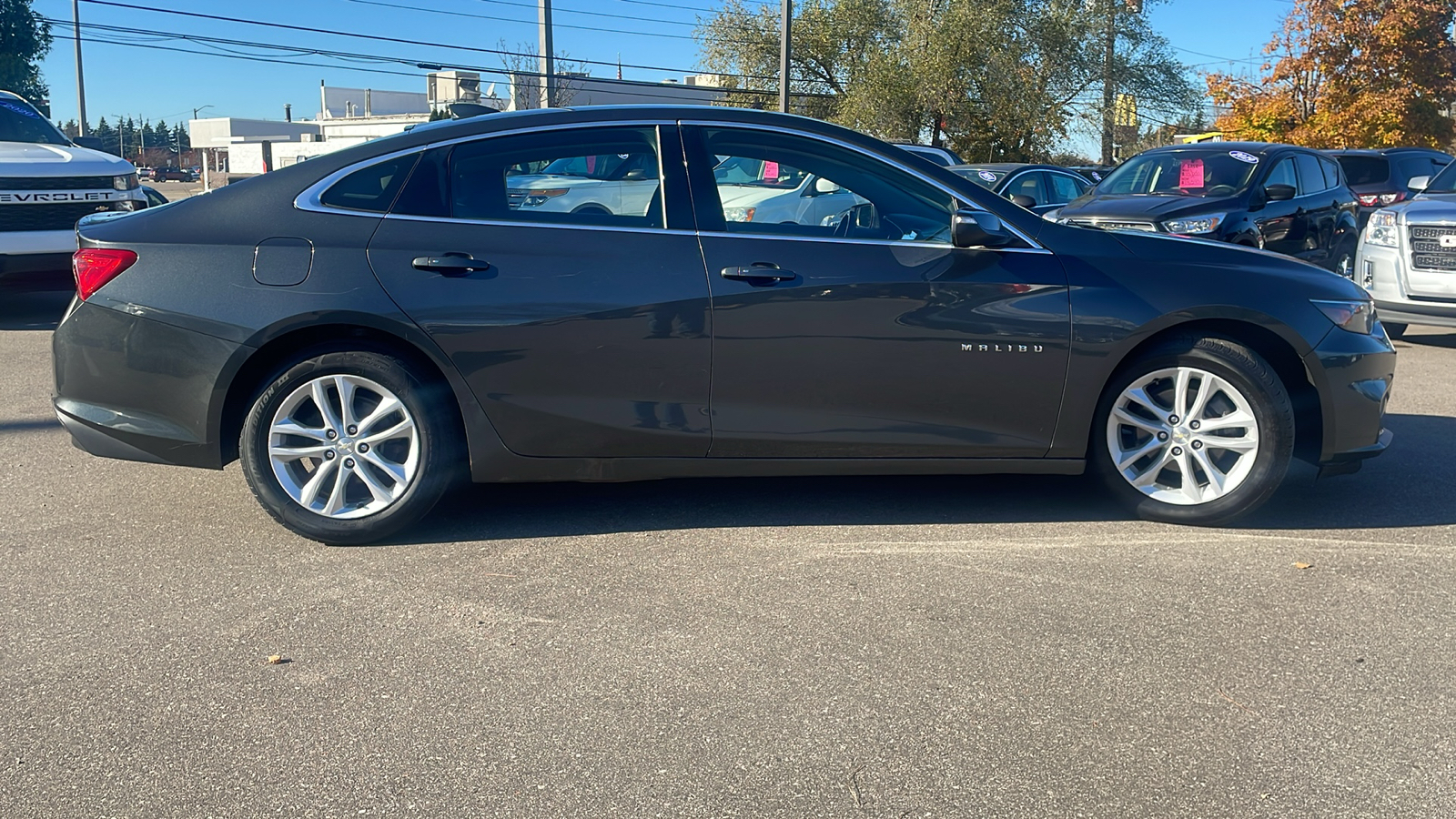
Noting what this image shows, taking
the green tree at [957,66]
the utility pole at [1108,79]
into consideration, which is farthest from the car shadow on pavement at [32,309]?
the utility pole at [1108,79]

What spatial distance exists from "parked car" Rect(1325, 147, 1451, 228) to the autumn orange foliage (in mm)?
10429

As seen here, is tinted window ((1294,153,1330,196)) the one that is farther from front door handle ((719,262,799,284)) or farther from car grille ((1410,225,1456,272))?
front door handle ((719,262,799,284))

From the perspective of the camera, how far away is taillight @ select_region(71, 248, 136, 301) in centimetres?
427

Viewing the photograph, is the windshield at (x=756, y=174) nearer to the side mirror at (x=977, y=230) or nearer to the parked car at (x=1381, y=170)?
the side mirror at (x=977, y=230)

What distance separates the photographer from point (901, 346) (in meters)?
4.36

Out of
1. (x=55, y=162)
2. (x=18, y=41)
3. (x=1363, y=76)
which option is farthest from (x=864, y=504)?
(x=18, y=41)

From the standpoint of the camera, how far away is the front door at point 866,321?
4305 mm

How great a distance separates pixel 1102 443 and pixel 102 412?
3785 millimetres

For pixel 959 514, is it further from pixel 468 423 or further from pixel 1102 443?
pixel 468 423

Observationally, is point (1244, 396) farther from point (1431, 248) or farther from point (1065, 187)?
point (1065, 187)

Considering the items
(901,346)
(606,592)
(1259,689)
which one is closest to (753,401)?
(901,346)

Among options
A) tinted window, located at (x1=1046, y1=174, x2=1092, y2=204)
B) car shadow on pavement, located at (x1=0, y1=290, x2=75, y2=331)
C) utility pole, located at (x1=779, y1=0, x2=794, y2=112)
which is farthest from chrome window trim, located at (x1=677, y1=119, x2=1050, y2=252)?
utility pole, located at (x1=779, y1=0, x2=794, y2=112)

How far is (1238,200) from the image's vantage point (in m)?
10.7

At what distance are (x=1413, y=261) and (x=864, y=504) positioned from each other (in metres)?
6.67
